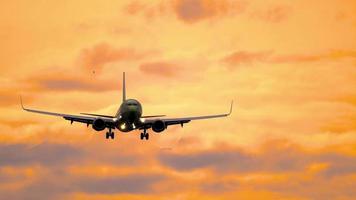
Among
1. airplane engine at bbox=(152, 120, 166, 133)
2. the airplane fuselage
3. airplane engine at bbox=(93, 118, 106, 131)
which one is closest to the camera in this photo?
the airplane fuselage

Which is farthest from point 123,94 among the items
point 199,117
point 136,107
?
point 136,107

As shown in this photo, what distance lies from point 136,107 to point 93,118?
12841 mm

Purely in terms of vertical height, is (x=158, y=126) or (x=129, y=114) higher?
(x=129, y=114)

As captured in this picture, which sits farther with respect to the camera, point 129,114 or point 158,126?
point 158,126

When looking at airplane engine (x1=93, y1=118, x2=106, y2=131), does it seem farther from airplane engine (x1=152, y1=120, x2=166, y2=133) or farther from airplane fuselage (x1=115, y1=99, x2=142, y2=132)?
airplane engine (x1=152, y1=120, x2=166, y2=133)

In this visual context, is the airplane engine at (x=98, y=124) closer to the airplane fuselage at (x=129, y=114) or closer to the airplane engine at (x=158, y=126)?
the airplane fuselage at (x=129, y=114)

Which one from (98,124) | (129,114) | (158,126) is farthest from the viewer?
(158,126)

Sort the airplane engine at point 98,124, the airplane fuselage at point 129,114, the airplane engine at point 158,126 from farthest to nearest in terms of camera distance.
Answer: the airplane engine at point 158,126 → the airplane engine at point 98,124 → the airplane fuselage at point 129,114

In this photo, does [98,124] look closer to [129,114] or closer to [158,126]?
[129,114]

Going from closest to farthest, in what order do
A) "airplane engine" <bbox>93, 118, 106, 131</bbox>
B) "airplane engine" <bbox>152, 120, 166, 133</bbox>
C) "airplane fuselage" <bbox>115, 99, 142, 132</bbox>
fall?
"airplane fuselage" <bbox>115, 99, 142, 132</bbox> → "airplane engine" <bbox>93, 118, 106, 131</bbox> → "airplane engine" <bbox>152, 120, 166, 133</bbox>

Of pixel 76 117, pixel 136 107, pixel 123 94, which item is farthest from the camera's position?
pixel 123 94

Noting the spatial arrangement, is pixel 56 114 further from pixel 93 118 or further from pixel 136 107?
pixel 136 107

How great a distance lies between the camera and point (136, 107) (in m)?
158

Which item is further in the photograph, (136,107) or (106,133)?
(106,133)
